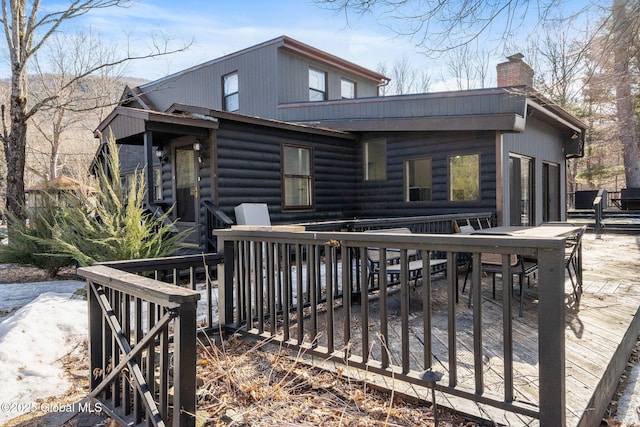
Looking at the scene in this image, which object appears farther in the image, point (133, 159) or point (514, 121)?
point (133, 159)

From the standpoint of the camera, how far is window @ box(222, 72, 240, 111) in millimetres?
12617

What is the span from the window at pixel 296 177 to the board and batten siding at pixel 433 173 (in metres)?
1.54

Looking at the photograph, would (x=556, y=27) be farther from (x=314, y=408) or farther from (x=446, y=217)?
(x=314, y=408)

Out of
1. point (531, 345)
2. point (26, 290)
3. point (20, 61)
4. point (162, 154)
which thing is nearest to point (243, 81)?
point (162, 154)

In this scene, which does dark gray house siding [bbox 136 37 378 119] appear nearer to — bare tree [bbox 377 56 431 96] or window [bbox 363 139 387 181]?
window [bbox 363 139 387 181]

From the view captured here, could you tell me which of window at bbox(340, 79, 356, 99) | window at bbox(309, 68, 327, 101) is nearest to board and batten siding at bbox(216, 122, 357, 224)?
window at bbox(309, 68, 327, 101)

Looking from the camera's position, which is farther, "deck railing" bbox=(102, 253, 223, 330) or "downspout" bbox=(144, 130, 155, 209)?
"downspout" bbox=(144, 130, 155, 209)

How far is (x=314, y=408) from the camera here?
88.1 inches

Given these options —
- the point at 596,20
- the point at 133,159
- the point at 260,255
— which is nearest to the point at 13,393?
the point at 260,255

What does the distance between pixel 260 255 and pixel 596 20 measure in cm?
476

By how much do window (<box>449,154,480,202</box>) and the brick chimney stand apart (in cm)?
318

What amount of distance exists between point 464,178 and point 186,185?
5616mm

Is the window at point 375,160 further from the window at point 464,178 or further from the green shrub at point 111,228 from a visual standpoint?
the green shrub at point 111,228

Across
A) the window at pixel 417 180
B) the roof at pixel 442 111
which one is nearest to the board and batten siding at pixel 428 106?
the roof at pixel 442 111
